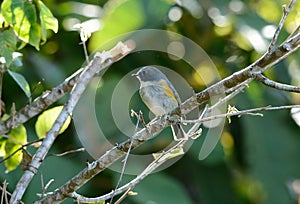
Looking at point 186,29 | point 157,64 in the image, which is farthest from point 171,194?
point 186,29

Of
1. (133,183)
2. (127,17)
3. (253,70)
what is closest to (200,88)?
(127,17)

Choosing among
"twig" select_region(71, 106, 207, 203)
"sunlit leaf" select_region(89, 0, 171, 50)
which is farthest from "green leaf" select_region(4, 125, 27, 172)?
"sunlit leaf" select_region(89, 0, 171, 50)

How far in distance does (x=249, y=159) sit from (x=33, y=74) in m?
1.15

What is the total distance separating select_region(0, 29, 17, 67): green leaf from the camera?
6.03 ft

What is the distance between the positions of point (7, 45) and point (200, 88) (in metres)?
1.89

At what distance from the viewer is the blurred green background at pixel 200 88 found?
11.0ft

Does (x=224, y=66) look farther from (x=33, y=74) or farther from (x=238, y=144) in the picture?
(x=33, y=74)

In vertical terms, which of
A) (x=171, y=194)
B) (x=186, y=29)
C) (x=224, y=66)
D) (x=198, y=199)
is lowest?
(x=198, y=199)

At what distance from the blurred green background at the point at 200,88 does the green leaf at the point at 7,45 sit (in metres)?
1.24

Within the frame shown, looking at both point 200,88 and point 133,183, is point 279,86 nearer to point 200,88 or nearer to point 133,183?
point 133,183

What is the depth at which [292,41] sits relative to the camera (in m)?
1.40

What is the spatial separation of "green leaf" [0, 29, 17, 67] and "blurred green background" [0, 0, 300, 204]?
4.08 ft

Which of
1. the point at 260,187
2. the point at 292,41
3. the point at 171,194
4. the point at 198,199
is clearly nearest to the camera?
the point at 292,41

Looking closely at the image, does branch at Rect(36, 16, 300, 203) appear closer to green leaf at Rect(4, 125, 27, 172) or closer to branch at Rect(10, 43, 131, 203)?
branch at Rect(10, 43, 131, 203)
